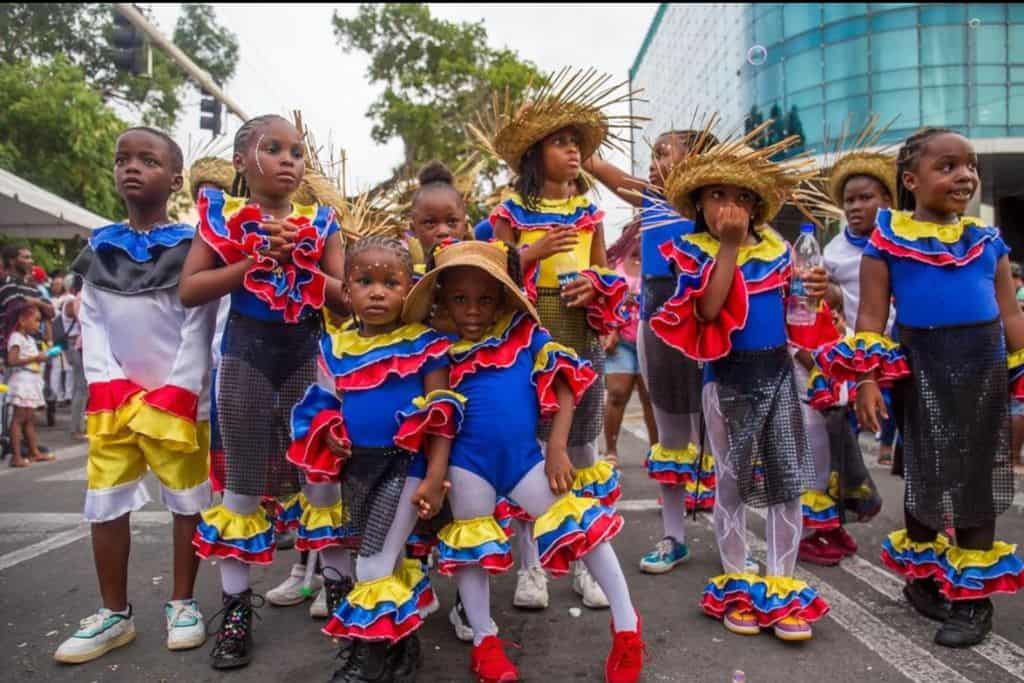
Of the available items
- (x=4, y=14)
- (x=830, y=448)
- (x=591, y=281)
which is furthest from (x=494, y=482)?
(x=4, y=14)

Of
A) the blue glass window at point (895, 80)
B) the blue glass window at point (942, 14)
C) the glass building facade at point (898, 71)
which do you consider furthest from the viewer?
the blue glass window at point (895, 80)

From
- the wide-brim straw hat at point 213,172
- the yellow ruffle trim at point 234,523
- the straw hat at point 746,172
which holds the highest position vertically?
the wide-brim straw hat at point 213,172

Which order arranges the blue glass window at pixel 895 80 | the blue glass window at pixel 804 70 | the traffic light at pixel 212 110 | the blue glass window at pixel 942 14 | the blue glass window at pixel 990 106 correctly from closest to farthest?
the traffic light at pixel 212 110, the blue glass window at pixel 990 106, the blue glass window at pixel 942 14, the blue glass window at pixel 895 80, the blue glass window at pixel 804 70

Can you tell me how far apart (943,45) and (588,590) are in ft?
79.0

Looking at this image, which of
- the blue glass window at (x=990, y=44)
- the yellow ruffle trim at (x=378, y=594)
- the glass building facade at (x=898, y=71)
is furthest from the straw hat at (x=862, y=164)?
the blue glass window at (x=990, y=44)

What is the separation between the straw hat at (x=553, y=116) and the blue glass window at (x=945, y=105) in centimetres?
2199

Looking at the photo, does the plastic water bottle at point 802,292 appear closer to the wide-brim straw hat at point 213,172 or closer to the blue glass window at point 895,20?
the wide-brim straw hat at point 213,172

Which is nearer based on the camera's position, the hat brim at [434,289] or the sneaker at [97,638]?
the hat brim at [434,289]

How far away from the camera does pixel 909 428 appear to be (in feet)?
10.9

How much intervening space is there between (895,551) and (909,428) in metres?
0.63

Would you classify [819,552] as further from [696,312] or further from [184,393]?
[184,393]

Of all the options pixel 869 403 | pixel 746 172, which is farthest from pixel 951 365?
pixel 746 172

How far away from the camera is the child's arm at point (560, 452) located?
2693mm

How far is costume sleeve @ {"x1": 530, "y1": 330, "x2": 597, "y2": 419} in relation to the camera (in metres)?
2.77
